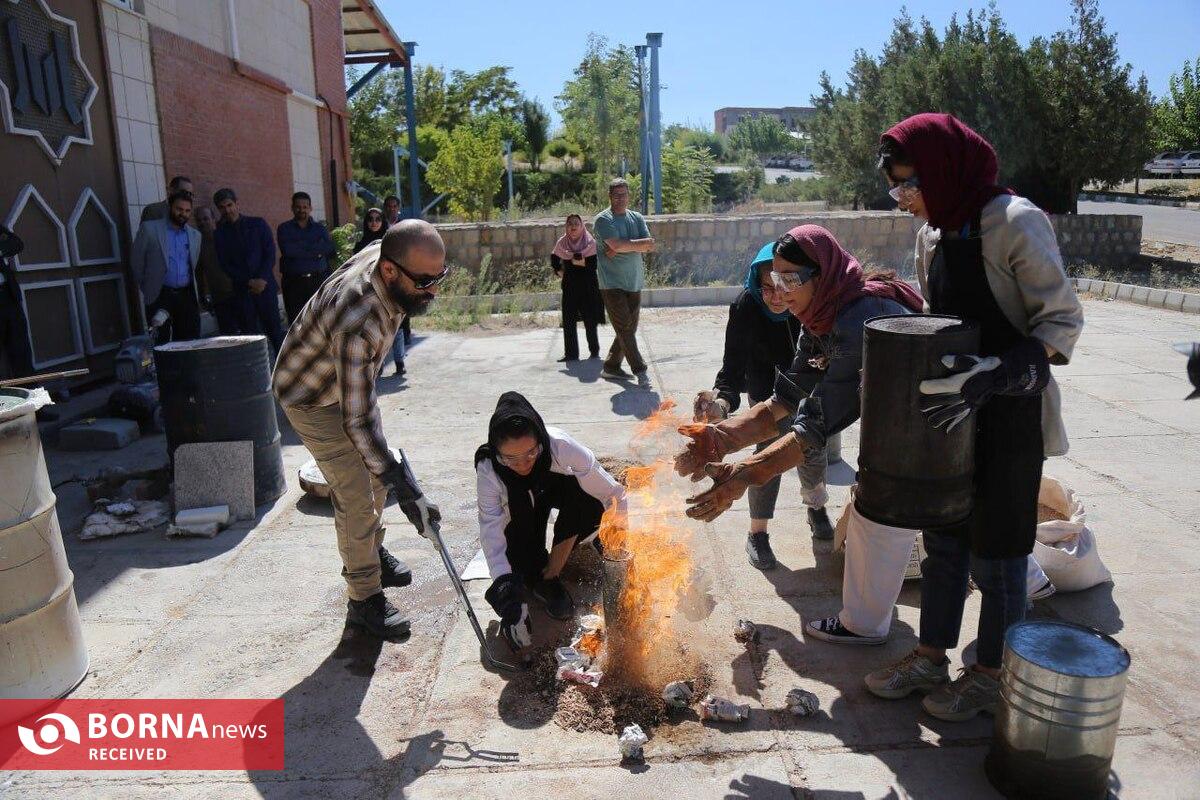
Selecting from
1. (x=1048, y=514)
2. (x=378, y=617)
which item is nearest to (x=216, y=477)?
(x=378, y=617)

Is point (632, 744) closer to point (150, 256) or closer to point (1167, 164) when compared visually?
point (150, 256)

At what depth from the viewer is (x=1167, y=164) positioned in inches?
1736

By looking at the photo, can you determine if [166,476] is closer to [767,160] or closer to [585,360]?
[585,360]

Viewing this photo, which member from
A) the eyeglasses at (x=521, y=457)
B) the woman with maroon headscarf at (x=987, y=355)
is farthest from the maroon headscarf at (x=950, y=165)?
the eyeglasses at (x=521, y=457)

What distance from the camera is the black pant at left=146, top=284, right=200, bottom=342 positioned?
7891mm

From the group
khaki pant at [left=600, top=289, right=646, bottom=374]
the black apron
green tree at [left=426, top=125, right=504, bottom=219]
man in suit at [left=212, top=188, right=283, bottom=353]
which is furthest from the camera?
green tree at [left=426, top=125, right=504, bottom=219]

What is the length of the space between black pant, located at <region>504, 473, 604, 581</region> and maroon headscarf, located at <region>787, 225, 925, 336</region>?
1330 millimetres

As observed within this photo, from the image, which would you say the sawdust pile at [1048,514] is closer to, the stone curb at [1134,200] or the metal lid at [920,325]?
the metal lid at [920,325]

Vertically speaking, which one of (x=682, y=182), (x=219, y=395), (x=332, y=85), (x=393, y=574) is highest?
(x=332, y=85)

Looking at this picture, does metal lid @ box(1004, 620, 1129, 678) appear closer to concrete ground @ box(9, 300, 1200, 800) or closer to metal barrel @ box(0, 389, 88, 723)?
concrete ground @ box(9, 300, 1200, 800)

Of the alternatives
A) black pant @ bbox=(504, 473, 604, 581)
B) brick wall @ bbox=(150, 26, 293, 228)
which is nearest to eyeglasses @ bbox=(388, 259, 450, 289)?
black pant @ bbox=(504, 473, 604, 581)

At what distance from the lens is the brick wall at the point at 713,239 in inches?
587

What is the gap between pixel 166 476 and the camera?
18.9 ft

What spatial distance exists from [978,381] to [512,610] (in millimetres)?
1879
